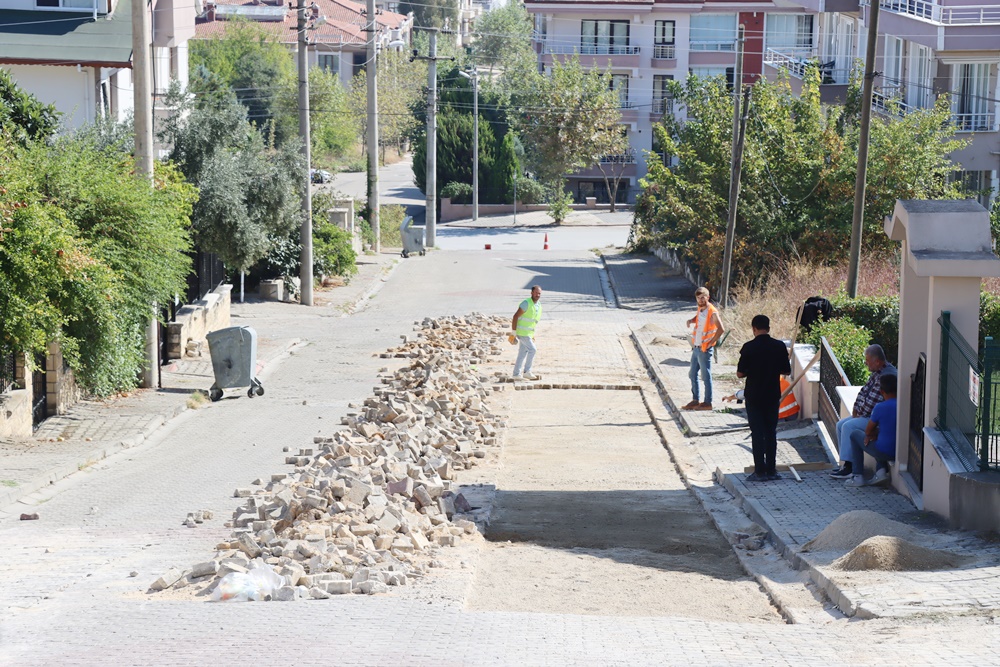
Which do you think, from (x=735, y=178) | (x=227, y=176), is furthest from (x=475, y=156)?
(x=227, y=176)

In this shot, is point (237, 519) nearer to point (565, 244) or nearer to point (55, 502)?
→ point (55, 502)

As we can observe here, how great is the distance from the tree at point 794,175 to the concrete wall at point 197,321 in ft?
43.1

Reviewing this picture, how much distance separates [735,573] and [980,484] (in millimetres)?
2016

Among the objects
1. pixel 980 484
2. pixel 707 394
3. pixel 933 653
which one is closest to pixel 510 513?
pixel 980 484

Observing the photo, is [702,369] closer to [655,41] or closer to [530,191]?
[530,191]

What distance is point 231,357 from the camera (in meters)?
19.4

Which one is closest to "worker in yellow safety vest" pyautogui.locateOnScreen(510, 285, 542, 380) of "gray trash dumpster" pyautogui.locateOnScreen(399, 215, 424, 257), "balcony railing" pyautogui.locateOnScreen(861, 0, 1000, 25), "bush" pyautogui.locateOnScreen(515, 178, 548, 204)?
"balcony railing" pyautogui.locateOnScreen(861, 0, 1000, 25)

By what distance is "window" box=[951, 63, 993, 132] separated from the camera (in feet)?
118

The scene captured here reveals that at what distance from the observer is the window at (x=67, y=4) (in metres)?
28.9

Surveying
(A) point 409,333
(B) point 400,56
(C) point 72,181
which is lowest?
(A) point 409,333

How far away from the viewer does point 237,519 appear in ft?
36.4

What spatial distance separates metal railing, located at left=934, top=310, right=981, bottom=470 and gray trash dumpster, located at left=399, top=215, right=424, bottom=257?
36.1m

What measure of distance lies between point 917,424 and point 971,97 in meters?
27.6

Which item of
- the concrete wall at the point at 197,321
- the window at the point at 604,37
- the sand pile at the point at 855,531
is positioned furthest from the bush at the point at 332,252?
the window at the point at 604,37
